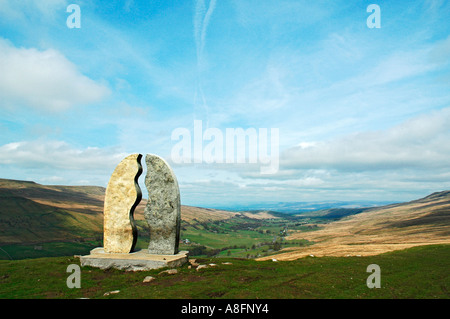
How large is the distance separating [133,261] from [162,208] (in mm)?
4934

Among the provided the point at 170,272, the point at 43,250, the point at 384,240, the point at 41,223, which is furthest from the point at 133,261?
the point at 41,223

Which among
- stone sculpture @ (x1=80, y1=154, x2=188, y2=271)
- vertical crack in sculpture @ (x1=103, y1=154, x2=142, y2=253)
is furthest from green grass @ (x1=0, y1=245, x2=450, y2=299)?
vertical crack in sculpture @ (x1=103, y1=154, x2=142, y2=253)

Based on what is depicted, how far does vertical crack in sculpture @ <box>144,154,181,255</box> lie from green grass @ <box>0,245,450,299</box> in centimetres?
327

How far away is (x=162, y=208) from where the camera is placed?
24.3 meters

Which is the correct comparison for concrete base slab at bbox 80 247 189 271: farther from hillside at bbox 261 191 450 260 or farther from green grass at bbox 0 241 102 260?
green grass at bbox 0 241 102 260

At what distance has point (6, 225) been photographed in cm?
11906

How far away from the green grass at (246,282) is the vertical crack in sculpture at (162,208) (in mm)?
3268

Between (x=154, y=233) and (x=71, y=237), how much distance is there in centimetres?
11775

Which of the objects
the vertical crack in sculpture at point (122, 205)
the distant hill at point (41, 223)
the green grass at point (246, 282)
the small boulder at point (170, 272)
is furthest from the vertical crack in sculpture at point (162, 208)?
the distant hill at point (41, 223)

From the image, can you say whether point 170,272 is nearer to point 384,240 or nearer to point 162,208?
point 162,208

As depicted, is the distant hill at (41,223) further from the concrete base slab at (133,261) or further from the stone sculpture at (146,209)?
the concrete base slab at (133,261)

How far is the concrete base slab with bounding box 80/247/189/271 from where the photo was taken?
856 inches

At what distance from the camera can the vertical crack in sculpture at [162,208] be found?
2409cm
